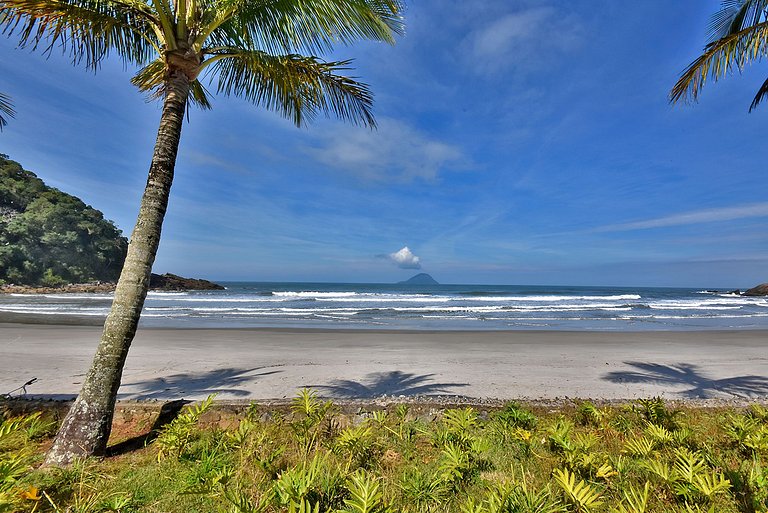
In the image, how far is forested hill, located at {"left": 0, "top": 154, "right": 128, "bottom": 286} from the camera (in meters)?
36.5

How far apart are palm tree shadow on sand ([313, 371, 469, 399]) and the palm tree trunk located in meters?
3.06

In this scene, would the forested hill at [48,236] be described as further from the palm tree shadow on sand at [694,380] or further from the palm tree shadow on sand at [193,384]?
the palm tree shadow on sand at [694,380]

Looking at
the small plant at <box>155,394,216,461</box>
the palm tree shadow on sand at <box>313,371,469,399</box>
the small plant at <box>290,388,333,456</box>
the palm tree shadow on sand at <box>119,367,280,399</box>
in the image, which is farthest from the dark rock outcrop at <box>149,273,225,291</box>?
the small plant at <box>290,388,333,456</box>

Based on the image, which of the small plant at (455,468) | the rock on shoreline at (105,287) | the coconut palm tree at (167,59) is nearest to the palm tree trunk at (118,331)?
the coconut palm tree at (167,59)

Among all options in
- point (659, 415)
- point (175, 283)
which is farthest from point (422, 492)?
point (175, 283)

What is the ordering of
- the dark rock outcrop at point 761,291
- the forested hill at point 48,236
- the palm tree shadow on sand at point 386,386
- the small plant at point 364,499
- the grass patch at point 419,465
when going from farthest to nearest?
the dark rock outcrop at point 761,291
the forested hill at point 48,236
the palm tree shadow on sand at point 386,386
the grass patch at point 419,465
the small plant at point 364,499

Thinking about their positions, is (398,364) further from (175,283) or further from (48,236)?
(175,283)

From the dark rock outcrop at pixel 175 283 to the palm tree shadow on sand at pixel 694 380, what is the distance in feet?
175

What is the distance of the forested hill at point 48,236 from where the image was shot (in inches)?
1438

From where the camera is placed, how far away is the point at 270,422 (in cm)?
317

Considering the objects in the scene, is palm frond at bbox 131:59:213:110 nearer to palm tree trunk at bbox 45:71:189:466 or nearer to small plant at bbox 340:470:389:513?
palm tree trunk at bbox 45:71:189:466

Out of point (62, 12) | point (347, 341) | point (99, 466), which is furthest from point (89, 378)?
point (347, 341)

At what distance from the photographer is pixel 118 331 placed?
2.88 m

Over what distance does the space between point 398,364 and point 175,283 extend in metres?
53.2
